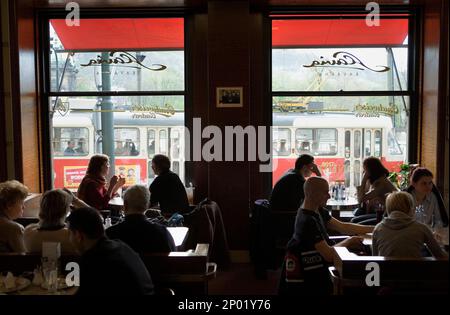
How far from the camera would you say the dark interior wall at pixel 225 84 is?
5.63 meters

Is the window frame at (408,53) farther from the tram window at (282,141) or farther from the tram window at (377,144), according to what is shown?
the tram window at (377,144)

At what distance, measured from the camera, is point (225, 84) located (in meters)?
5.70

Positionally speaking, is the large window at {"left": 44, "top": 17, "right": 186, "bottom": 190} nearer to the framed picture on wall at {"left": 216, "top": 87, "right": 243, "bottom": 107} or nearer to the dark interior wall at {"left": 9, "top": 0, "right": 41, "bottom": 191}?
the dark interior wall at {"left": 9, "top": 0, "right": 41, "bottom": 191}

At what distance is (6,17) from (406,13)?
14.1 feet

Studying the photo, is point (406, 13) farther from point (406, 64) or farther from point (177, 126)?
point (177, 126)

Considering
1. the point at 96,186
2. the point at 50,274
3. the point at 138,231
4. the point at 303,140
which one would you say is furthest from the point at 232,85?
the point at 50,274

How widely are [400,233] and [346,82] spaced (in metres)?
3.41

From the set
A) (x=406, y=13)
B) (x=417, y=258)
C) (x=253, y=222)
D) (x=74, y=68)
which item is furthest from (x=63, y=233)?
(x=406, y=13)

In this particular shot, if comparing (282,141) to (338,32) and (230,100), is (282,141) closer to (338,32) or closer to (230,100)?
(230,100)

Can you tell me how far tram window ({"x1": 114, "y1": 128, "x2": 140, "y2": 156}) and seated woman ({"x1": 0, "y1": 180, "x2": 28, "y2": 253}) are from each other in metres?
2.80

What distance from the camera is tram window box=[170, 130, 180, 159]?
6219 mm

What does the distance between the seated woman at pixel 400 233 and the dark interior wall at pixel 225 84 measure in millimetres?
2612

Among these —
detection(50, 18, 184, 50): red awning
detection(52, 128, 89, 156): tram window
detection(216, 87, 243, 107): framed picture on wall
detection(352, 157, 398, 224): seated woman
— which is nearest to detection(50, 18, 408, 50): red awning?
detection(50, 18, 184, 50): red awning

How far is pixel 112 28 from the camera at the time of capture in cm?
618
